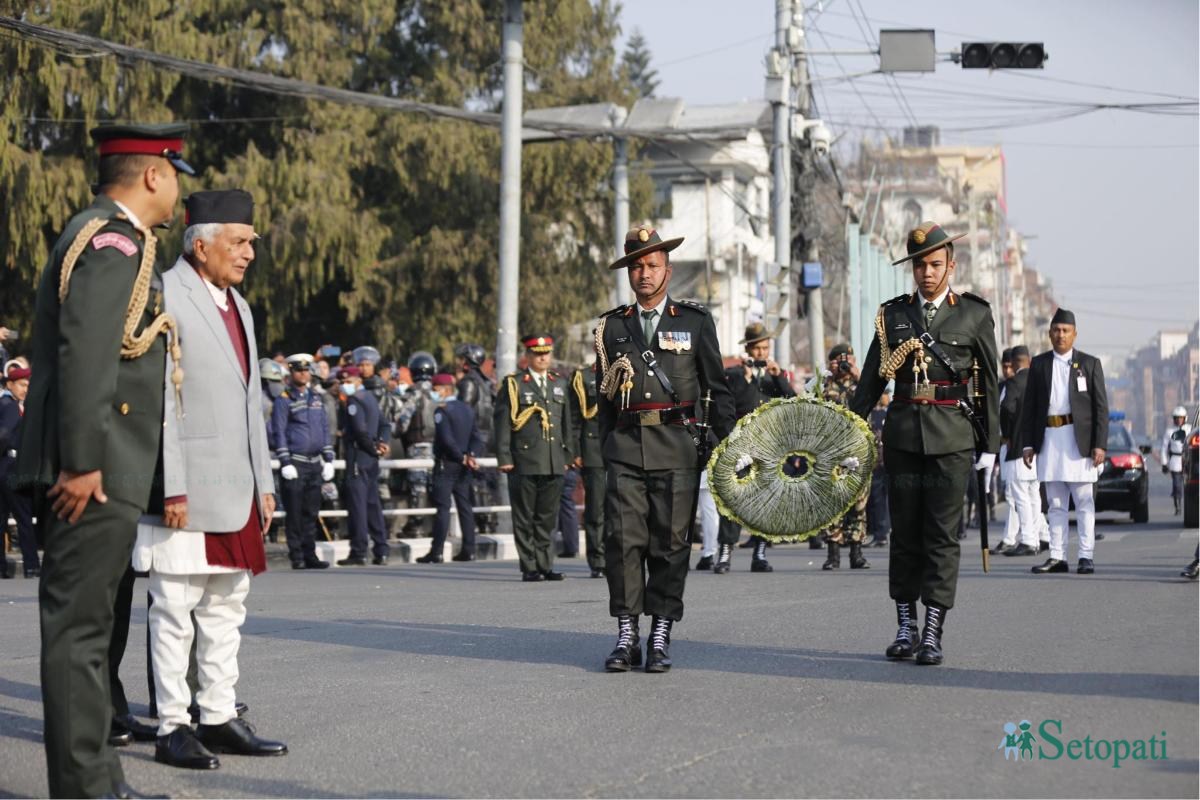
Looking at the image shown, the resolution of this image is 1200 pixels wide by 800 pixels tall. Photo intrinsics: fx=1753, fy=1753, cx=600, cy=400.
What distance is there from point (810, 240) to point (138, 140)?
31.5 m

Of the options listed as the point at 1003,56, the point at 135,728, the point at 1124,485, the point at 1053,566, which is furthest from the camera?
the point at 1124,485

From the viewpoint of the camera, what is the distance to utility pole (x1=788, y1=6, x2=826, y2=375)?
3139cm

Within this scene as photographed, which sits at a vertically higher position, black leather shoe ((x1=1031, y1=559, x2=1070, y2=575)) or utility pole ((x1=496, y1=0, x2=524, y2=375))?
utility pole ((x1=496, y1=0, x2=524, y2=375))

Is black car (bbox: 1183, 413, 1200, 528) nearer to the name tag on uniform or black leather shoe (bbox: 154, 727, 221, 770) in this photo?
the name tag on uniform

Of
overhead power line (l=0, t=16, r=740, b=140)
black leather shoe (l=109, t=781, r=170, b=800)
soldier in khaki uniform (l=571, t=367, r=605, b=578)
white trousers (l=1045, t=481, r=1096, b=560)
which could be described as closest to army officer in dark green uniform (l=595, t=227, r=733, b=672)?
black leather shoe (l=109, t=781, r=170, b=800)

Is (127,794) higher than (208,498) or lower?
lower

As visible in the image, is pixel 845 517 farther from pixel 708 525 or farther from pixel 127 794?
pixel 127 794

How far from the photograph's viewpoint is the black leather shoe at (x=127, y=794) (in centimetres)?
577

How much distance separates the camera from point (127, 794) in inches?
231

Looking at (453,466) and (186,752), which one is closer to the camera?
(186,752)

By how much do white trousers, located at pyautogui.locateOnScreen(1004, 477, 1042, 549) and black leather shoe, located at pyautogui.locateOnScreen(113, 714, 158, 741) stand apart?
42.2ft

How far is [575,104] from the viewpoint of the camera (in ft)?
119

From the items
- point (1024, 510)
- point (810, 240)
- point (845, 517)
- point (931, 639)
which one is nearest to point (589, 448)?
point (845, 517)

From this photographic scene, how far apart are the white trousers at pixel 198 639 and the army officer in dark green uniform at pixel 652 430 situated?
2.85 metres
